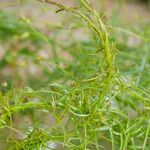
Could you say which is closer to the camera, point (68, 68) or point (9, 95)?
point (9, 95)

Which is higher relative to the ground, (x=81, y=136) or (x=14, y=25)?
(x=81, y=136)

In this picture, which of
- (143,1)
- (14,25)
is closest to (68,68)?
(14,25)

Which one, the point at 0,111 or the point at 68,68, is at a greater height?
the point at 0,111

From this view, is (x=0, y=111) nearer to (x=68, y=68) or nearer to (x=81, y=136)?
(x=81, y=136)

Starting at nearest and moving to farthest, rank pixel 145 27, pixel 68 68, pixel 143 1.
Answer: pixel 68 68 < pixel 145 27 < pixel 143 1

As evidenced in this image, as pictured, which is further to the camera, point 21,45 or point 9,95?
point 21,45

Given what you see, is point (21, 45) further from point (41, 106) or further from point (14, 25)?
point (41, 106)

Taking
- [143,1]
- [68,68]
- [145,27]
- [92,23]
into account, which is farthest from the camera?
[143,1]

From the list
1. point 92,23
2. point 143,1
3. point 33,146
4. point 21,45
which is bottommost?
point 143,1

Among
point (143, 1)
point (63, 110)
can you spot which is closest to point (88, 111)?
point (63, 110)
